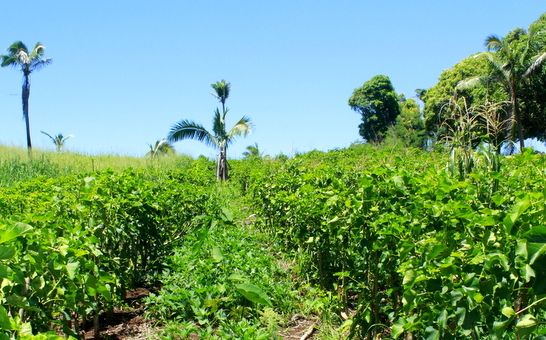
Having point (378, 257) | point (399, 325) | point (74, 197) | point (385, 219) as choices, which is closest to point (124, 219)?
point (74, 197)

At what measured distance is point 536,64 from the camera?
28.5 m

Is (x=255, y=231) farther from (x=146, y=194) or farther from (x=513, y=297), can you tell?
(x=513, y=297)

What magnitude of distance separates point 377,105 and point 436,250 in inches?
2107

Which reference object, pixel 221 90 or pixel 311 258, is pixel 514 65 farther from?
pixel 311 258

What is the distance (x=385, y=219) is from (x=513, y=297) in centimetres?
93

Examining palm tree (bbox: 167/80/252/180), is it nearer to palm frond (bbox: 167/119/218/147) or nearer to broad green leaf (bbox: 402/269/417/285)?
palm frond (bbox: 167/119/218/147)

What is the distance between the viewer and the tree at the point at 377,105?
55344 millimetres

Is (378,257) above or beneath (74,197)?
beneath

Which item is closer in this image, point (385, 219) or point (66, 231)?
point (385, 219)

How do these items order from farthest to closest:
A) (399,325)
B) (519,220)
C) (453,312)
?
(399,325), (453,312), (519,220)

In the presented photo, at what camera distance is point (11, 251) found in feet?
6.08

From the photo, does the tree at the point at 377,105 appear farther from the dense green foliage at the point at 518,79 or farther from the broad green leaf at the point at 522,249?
the broad green leaf at the point at 522,249

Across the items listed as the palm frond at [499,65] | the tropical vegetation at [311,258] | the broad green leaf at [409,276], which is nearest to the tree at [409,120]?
the palm frond at [499,65]

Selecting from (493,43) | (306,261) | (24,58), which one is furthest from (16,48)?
(306,261)
